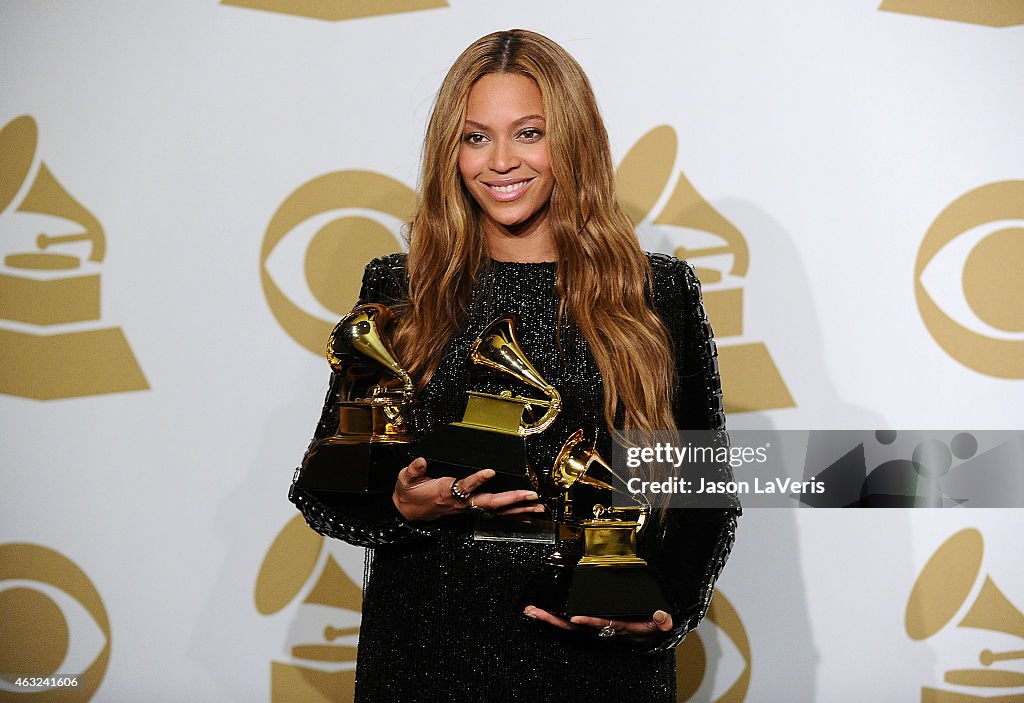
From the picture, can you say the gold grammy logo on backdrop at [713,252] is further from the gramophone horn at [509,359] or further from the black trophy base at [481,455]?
the black trophy base at [481,455]

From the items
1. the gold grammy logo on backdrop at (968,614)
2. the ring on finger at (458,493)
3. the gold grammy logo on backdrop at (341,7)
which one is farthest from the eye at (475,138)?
the gold grammy logo on backdrop at (968,614)

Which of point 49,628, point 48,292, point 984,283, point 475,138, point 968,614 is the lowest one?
point 49,628

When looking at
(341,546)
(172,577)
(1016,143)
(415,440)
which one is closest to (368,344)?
(415,440)

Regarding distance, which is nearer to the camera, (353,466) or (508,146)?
(353,466)

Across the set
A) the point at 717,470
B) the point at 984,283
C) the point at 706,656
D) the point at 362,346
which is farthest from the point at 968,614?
the point at 362,346

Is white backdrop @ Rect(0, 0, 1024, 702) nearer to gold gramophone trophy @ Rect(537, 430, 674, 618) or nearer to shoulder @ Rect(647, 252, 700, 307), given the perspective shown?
shoulder @ Rect(647, 252, 700, 307)

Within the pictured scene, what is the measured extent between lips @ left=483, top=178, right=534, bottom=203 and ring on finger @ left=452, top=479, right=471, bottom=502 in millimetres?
456

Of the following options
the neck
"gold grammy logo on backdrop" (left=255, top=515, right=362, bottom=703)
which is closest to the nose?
the neck

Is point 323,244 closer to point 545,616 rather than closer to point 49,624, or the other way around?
point 49,624

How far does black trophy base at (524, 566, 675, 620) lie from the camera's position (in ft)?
4.19

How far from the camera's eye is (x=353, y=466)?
1.37 meters

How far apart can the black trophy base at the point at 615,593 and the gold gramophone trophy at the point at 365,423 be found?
11.8 inches

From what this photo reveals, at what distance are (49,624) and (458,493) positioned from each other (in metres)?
1.72

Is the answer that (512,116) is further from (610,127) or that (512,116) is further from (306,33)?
(306,33)
